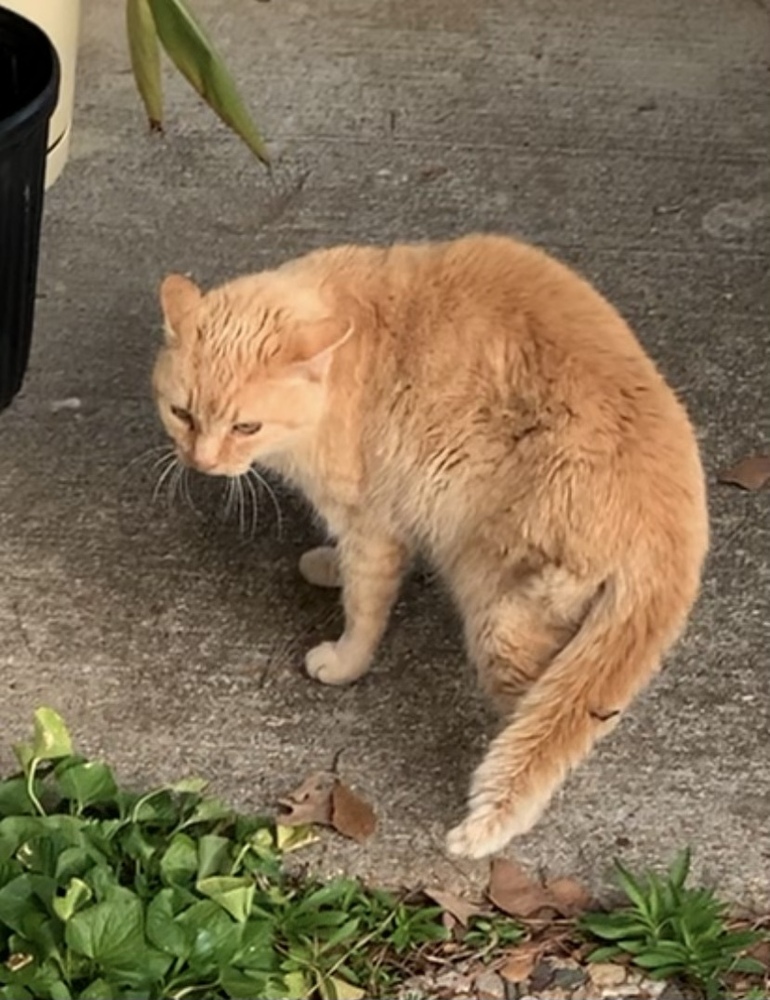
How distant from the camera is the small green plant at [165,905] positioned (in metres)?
2.23

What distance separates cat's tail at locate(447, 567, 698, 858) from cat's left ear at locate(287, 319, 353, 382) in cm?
52

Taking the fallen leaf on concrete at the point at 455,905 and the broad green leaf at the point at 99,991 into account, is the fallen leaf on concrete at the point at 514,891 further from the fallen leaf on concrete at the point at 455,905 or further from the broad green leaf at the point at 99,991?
the broad green leaf at the point at 99,991

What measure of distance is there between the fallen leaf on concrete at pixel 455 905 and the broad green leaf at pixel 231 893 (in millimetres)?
274

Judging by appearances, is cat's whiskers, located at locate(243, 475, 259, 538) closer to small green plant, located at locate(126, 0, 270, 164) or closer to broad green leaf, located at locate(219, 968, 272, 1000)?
small green plant, located at locate(126, 0, 270, 164)

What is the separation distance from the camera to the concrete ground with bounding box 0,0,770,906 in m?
2.65

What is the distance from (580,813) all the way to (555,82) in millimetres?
2069

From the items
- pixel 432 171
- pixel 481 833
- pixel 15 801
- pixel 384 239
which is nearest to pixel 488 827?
pixel 481 833

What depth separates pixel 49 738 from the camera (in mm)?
2496

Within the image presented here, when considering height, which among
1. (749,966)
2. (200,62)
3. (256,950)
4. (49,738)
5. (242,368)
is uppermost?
(200,62)

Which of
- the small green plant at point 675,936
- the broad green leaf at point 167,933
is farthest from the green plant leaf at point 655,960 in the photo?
the broad green leaf at point 167,933

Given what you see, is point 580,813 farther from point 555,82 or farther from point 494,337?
point 555,82

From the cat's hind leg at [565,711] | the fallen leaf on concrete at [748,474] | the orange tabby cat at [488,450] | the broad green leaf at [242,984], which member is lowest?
the broad green leaf at [242,984]

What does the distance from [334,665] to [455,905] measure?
0.46 m

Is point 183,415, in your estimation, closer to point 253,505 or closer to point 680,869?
point 253,505
